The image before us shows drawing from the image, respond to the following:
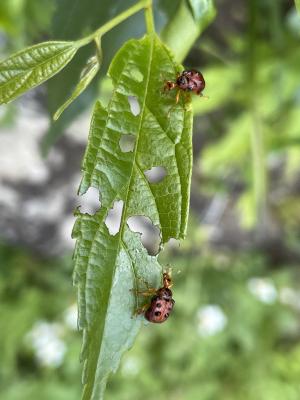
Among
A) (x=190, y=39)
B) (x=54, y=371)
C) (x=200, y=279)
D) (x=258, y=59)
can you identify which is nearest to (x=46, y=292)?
(x=54, y=371)

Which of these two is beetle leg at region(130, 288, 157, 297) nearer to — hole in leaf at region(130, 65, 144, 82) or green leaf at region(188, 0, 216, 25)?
hole in leaf at region(130, 65, 144, 82)

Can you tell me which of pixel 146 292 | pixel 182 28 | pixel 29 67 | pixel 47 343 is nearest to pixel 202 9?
pixel 182 28

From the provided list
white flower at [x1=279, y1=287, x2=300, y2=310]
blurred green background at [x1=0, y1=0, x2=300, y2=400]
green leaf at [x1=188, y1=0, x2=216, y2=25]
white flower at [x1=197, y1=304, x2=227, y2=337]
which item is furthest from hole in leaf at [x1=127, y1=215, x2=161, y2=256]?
green leaf at [x1=188, y1=0, x2=216, y2=25]

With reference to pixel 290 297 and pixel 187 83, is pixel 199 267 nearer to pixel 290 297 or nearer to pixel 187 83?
pixel 290 297

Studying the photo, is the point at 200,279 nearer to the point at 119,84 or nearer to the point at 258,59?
the point at 258,59

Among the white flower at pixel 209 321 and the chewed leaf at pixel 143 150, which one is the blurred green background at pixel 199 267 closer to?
the white flower at pixel 209 321

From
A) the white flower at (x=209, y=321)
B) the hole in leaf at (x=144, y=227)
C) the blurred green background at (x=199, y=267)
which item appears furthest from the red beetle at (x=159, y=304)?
the white flower at (x=209, y=321)
